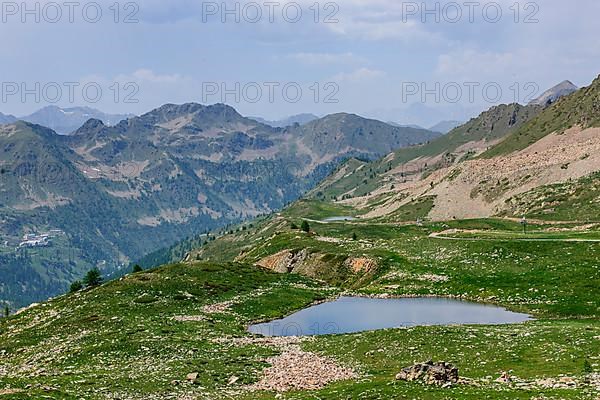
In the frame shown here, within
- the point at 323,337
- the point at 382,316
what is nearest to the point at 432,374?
the point at 323,337

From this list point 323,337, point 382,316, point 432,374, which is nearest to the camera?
point 432,374

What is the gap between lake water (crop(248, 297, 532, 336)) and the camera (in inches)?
2724

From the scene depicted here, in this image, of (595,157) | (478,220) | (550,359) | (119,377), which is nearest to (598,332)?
(550,359)

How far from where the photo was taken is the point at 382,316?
75.3 meters

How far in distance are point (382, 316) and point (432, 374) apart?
36184mm

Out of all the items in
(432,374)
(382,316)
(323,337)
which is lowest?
(382,316)

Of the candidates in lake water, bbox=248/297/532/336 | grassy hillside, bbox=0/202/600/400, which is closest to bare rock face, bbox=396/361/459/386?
grassy hillside, bbox=0/202/600/400

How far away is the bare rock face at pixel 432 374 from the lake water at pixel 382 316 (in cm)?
2592

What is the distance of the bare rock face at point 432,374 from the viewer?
127 feet

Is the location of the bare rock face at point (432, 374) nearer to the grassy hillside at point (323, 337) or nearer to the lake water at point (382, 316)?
the grassy hillside at point (323, 337)

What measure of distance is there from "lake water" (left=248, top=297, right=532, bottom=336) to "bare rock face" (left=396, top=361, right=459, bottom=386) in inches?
1020

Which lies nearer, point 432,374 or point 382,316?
point 432,374

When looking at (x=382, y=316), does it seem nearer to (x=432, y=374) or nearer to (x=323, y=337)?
(x=323, y=337)

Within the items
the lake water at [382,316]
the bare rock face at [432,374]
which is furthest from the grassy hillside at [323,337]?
the lake water at [382,316]
